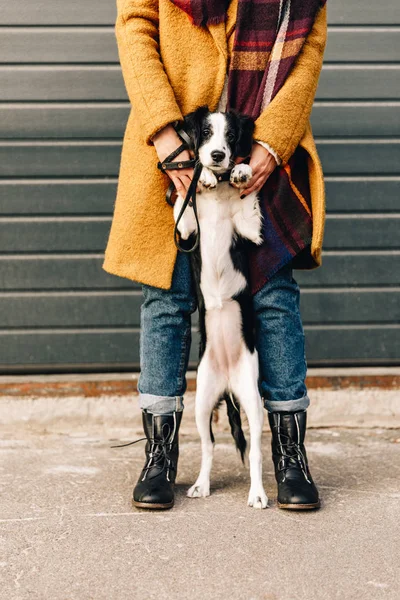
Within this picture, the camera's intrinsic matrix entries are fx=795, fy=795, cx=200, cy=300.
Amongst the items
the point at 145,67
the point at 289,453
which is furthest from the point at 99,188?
the point at 289,453

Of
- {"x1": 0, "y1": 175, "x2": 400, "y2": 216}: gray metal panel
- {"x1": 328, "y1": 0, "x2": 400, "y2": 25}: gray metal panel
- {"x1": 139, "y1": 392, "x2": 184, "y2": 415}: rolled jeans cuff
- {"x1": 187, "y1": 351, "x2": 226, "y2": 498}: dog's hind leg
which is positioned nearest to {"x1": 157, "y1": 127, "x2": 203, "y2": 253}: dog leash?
{"x1": 187, "y1": 351, "x2": 226, "y2": 498}: dog's hind leg

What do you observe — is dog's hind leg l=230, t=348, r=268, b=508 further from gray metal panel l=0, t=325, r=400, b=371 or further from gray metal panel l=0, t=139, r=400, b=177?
gray metal panel l=0, t=139, r=400, b=177

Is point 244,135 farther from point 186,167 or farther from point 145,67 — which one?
point 145,67

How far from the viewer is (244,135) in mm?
2654

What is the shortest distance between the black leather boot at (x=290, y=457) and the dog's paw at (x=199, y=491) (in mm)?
257

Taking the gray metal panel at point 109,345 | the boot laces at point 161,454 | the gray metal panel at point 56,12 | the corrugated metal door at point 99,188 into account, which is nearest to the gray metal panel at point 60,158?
the corrugated metal door at point 99,188

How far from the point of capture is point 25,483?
3.02m

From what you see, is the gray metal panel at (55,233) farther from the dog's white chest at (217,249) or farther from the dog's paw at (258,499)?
the dog's paw at (258,499)

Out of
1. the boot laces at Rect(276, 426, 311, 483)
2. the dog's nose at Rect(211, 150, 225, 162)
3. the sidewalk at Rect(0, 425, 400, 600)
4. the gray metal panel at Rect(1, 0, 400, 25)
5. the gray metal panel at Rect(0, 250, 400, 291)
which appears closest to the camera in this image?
the sidewalk at Rect(0, 425, 400, 600)

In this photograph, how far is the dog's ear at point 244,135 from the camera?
2.65 meters

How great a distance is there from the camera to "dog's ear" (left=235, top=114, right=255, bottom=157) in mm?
2648

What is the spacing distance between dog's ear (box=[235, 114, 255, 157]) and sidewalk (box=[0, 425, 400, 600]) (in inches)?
47.6

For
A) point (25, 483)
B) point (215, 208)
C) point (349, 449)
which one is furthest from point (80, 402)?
point (215, 208)

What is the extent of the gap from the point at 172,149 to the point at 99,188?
4.26ft
